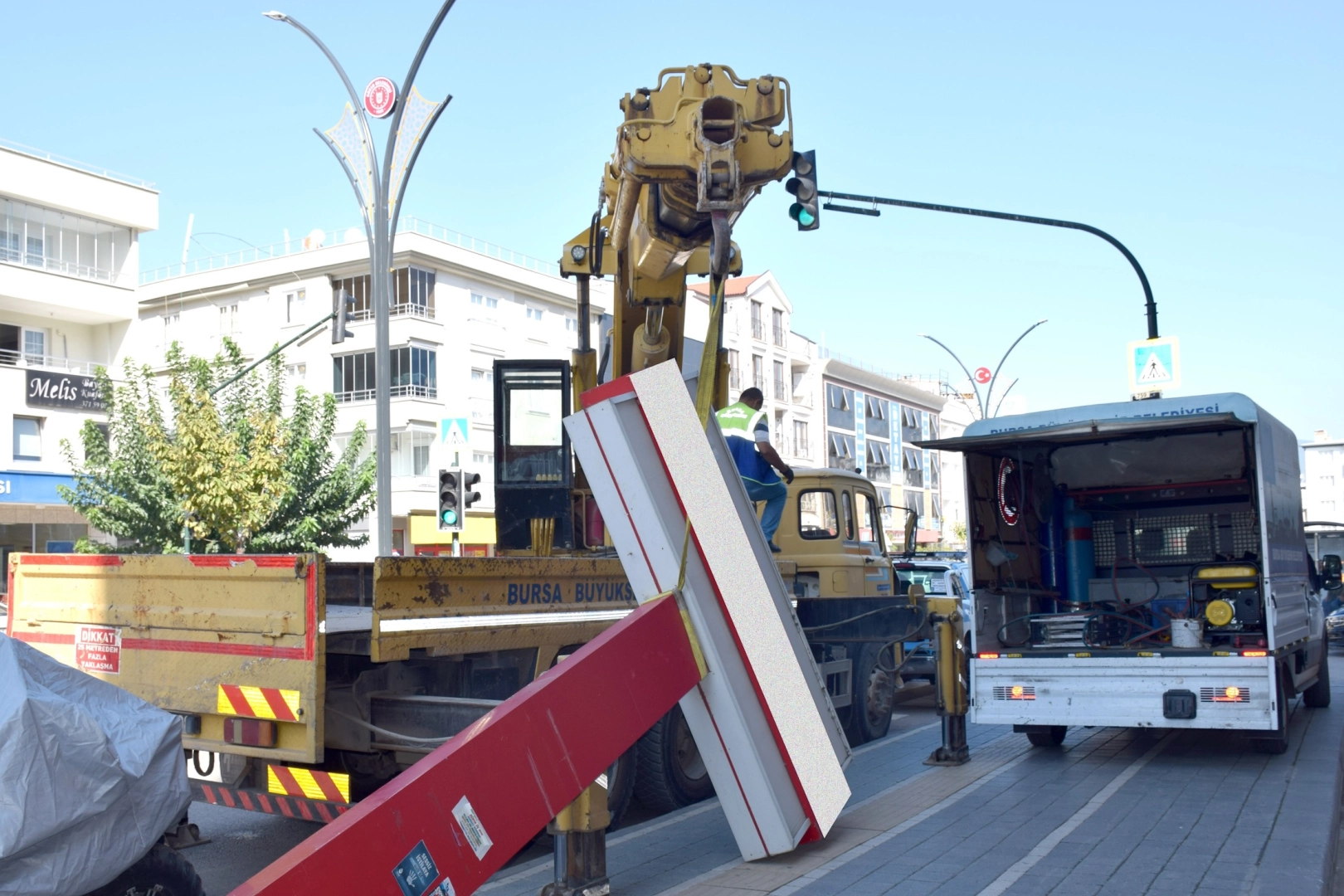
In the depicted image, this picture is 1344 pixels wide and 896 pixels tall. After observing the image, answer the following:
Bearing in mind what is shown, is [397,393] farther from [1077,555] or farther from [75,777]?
[75,777]

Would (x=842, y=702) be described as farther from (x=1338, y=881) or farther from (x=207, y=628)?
(x=207, y=628)

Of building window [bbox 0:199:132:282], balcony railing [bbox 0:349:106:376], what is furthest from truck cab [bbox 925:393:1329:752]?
building window [bbox 0:199:132:282]

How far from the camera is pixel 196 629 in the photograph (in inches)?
235

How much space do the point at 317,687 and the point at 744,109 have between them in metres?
3.59

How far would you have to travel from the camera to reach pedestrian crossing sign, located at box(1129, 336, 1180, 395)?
18.0 metres

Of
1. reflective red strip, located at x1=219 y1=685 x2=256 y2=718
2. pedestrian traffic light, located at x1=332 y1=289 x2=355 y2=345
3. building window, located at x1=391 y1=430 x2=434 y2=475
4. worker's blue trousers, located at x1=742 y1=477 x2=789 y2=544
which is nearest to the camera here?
reflective red strip, located at x1=219 y1=685 x2=256 y2=718

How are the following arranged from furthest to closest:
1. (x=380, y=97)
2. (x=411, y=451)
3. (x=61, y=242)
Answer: (x=411, y=451)
(x=61, y=242)
(x=380, y=97)

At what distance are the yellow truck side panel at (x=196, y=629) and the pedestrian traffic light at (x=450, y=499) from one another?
9.46 metres

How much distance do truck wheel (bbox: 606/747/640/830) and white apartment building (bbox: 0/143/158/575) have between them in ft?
82.2

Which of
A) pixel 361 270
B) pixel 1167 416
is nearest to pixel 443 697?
pixel 1167 416

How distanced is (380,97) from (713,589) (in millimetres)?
11385

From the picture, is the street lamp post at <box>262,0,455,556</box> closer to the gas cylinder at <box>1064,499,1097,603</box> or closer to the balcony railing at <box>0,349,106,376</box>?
the gas cylinder at <box>1064,499,1097,603</box>

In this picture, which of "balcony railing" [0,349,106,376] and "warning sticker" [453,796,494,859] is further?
"balcony railing" [0,349,106,376]

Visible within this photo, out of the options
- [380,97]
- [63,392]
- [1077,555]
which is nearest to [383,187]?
[380,97]
